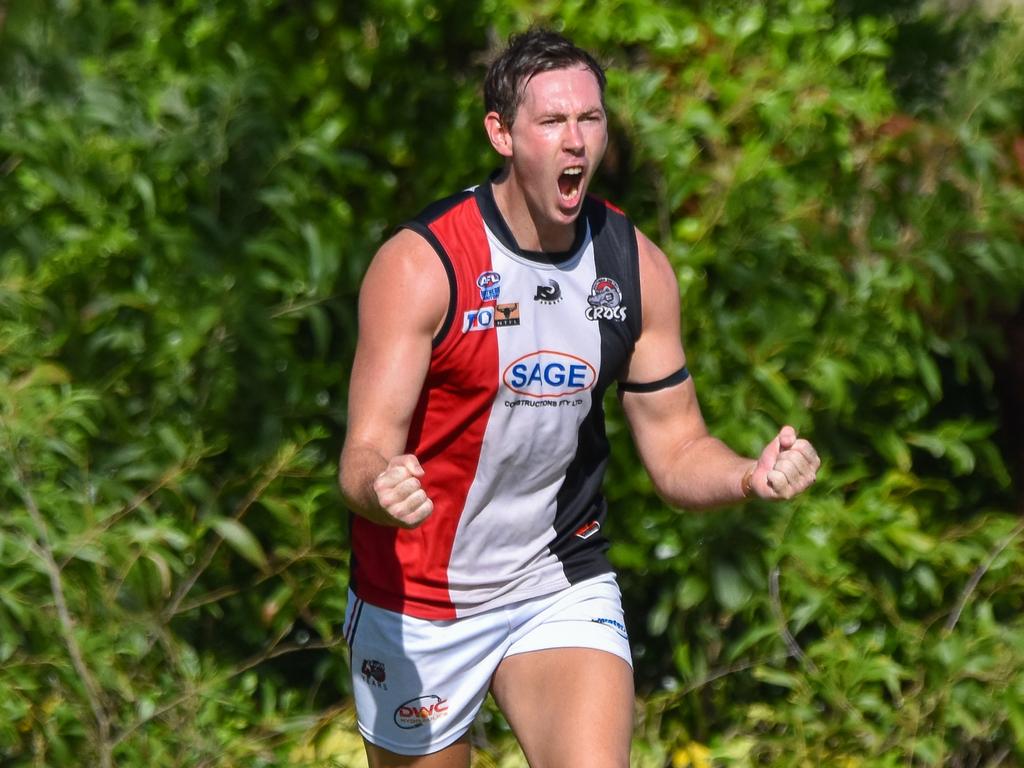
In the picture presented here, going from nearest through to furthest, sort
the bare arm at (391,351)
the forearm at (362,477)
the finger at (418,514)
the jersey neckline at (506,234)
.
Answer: the finger at (418,514), the forearm at (362,477), the bare arm at (391,351), the jersey neckline at (506,234)

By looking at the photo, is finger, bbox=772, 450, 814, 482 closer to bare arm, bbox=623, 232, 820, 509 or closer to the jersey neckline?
bare arm, bbox=623, 232, 820, 509

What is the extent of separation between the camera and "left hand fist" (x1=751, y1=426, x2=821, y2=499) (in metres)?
3.21

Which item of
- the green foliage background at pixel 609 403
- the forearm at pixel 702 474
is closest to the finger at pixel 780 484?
the forearm at pixel 702 474

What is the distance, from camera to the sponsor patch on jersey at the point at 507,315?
3475mm

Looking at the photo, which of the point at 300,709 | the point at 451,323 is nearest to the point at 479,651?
the point at 451,323

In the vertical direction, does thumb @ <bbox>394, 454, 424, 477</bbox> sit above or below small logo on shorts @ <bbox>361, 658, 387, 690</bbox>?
above

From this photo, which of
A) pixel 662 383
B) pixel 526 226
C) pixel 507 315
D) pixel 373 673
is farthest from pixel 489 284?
pixel 373 673

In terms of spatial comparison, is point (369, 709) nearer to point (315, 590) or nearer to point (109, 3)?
point (315, 590)

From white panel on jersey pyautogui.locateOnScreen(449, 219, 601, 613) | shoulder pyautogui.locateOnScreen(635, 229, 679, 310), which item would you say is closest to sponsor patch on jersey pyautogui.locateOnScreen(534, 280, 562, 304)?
white panel on jersey pyautogui.locateOnScreen(449, 219, 601, 613)

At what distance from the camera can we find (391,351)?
3.35m

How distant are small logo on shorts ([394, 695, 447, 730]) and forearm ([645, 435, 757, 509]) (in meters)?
0.70

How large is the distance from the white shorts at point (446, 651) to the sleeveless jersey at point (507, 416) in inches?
1.5

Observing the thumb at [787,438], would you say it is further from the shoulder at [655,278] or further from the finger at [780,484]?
the shoulder at [655,278]

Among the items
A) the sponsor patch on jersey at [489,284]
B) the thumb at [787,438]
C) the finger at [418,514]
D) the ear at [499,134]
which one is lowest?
the thumb at [787,438]
